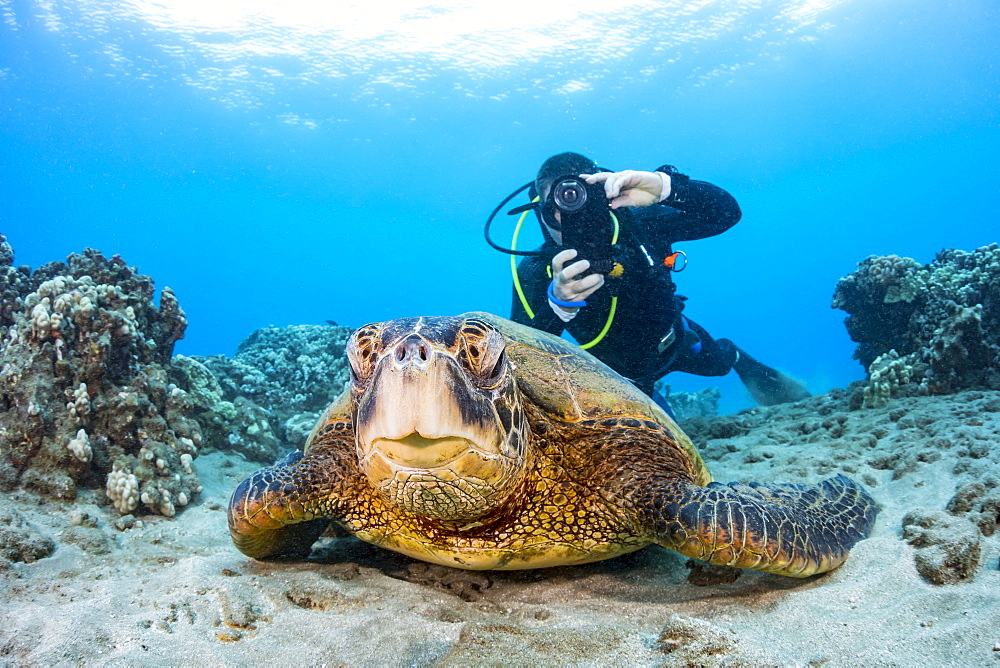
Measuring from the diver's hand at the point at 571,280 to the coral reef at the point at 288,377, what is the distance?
3.89 m

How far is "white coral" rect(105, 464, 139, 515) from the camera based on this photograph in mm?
3154

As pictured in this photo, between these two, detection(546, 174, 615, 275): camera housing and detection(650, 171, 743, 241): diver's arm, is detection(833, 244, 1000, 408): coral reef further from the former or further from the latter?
detection(546, 174, 615, 275): camera housing

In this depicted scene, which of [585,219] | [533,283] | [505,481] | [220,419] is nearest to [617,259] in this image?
[585,219]

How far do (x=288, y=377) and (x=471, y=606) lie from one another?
7.68 m

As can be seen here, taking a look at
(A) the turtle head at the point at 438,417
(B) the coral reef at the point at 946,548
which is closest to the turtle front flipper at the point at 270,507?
(A) the turtle head at the point at 438,417

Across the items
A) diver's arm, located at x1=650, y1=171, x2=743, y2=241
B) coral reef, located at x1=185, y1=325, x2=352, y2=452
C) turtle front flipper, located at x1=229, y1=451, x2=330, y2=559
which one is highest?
diver's arm, located at x1=650, y1=171, x2=743, y2=241

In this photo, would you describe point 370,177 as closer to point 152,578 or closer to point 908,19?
point 908,19

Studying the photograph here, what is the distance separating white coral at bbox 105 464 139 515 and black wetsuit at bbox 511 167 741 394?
3.85 meters

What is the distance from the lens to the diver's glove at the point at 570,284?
463 centimetres

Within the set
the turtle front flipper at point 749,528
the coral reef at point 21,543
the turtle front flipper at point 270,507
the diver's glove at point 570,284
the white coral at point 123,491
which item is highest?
the diver's glove at point 570,284

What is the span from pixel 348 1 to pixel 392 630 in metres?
34.8

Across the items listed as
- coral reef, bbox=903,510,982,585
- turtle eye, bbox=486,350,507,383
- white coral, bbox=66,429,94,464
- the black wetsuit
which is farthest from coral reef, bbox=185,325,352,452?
coral reef, bbox=903,510,982,585

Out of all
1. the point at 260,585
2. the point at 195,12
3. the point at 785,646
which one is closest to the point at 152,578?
the point at 260,585

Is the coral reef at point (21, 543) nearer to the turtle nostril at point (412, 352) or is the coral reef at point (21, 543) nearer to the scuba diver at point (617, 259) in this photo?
the turtle nostril at point (412, 352)
